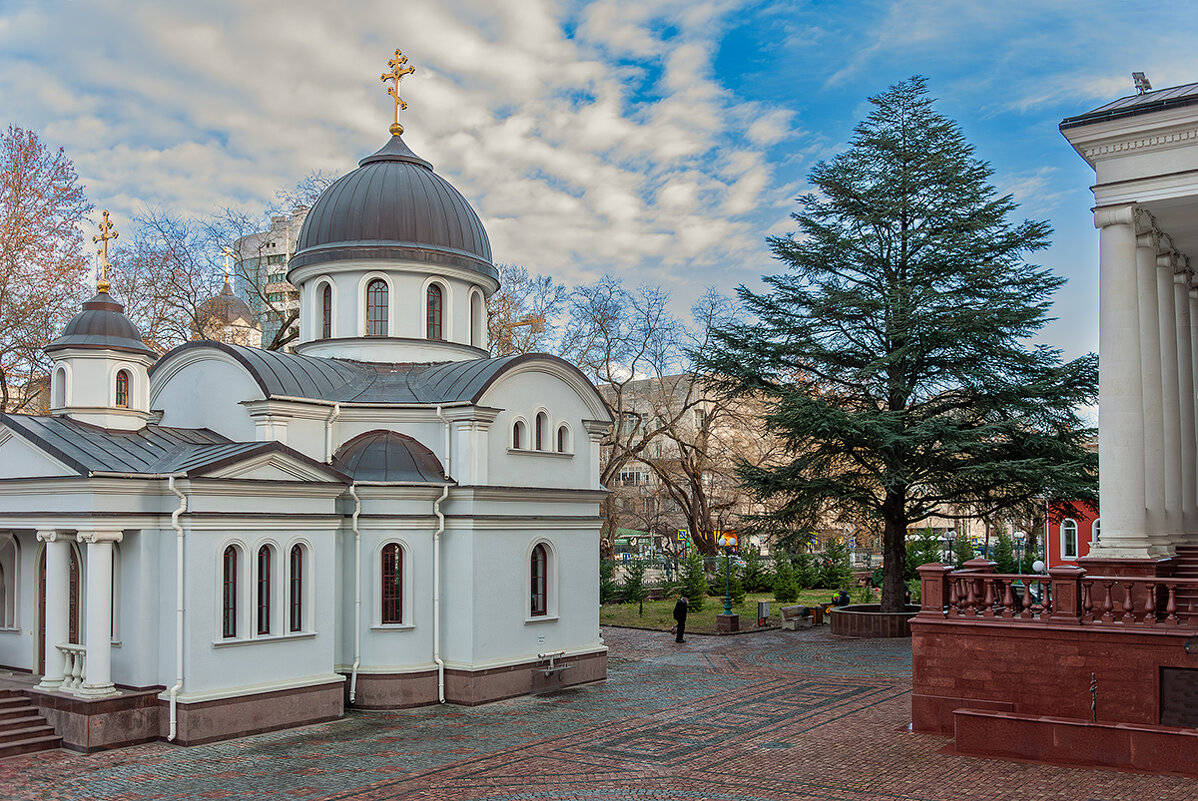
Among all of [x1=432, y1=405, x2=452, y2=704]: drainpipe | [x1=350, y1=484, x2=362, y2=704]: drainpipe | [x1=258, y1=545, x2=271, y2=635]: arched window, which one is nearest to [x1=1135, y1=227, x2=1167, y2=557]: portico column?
[x1=432, y1=405, x2=452, y2=704]: drainpipe

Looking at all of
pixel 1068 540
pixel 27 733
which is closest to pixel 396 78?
pixel 27 733

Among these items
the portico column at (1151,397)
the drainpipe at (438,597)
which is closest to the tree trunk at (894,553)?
the portico column at (1151,397)

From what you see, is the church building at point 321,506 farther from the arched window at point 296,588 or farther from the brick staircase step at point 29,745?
the brick staircase step at point 29,745

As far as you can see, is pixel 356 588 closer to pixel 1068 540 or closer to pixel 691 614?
pixel 691 614

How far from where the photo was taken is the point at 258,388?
19.1 m

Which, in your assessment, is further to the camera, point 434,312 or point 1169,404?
point 434,312

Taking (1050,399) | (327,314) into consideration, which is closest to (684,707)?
(327,314)

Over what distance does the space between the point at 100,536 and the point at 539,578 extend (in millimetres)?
8488

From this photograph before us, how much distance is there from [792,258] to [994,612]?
18.5 meters

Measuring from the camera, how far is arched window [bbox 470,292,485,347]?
23859 millimetres

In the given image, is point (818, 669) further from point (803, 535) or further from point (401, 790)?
point (401, 790)

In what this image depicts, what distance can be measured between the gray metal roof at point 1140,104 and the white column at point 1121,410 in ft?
4.63

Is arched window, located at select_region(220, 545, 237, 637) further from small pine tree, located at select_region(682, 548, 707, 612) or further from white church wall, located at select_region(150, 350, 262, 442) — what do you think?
small pine tree, located at select_region(682, 548, 707, 612)

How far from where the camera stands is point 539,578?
2142 cm
